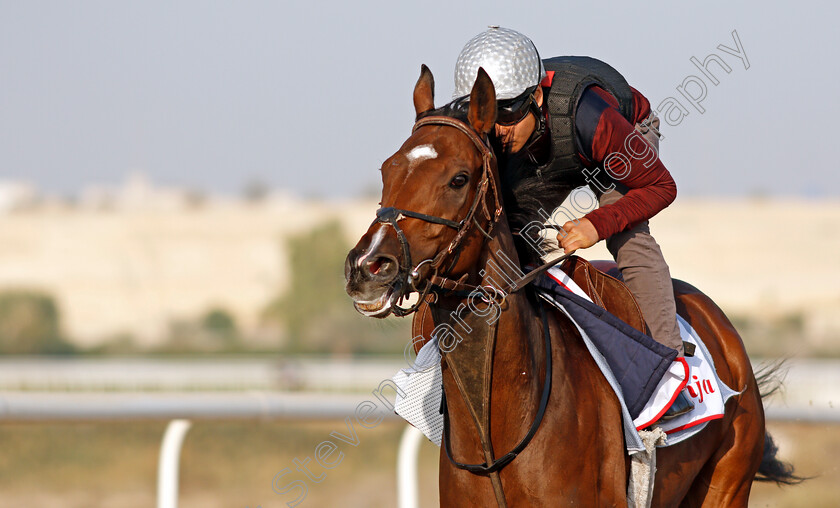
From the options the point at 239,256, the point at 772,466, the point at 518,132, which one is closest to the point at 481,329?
the point at 518,132

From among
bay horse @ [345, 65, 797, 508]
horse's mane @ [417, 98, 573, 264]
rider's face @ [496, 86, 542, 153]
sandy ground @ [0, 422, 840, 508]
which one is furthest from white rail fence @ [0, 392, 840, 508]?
rider's face @ [496, 86, 542, 153]

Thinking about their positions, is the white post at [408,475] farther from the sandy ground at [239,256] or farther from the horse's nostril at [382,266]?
the sandy ground at [239,256]

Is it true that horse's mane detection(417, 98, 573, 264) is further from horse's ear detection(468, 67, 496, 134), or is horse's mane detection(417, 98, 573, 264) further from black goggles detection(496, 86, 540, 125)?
horse's ear detection(468, 67, 496, 134)

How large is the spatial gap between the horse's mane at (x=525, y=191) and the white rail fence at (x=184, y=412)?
1775 millimetres

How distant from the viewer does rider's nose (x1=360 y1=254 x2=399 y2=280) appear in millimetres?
2617

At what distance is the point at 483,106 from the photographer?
294 centimetres

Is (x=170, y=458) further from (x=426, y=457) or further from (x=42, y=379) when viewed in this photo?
(x=42, y=379)

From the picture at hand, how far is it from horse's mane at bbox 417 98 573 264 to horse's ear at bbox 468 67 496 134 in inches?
8.9

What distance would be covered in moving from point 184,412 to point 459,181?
102 inches

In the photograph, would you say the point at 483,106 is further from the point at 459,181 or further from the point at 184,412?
the point at 184,412

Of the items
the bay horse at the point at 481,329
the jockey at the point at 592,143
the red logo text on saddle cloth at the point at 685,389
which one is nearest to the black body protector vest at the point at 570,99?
the jockey at the point at 592,143

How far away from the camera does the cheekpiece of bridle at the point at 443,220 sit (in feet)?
8.84

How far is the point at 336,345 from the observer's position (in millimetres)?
33500

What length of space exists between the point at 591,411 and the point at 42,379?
78.3 feet
